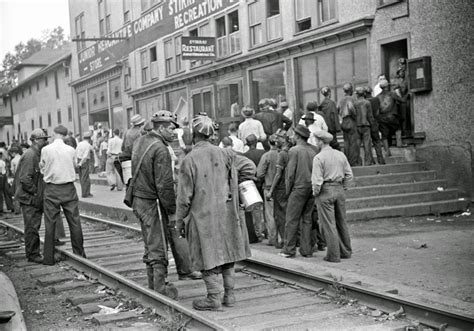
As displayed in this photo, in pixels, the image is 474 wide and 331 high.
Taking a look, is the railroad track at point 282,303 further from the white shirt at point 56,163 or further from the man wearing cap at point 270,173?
the man wearing cap at point 270,173

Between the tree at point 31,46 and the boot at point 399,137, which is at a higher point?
the tree at point 31,46

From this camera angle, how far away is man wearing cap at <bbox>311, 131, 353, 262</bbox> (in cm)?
943

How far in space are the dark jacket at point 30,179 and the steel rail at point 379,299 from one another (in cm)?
372

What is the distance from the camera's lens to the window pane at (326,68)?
66.2 feet

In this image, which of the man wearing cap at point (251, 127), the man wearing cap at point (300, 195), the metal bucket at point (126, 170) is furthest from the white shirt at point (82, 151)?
the metal bucket at point (126, 170)

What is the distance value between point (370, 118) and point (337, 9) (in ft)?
18.8

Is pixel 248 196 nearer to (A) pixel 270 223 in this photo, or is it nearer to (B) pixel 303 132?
(B) pixel 303 132

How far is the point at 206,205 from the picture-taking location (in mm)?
6812

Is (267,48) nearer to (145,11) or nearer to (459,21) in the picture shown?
(459,21)

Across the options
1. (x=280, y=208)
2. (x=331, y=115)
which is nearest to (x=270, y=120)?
(x=331, y=115)

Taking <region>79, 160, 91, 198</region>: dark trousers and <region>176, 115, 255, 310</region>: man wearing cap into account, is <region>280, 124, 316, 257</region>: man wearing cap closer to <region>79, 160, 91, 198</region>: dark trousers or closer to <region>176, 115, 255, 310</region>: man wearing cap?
<region>176, 115, 255, 310</region>: man wearing cap

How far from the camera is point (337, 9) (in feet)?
64.6

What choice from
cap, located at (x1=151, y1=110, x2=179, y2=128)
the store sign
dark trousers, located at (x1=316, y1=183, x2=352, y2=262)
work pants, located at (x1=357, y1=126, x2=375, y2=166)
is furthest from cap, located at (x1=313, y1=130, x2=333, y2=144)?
the store sign

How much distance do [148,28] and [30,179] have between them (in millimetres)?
23352
